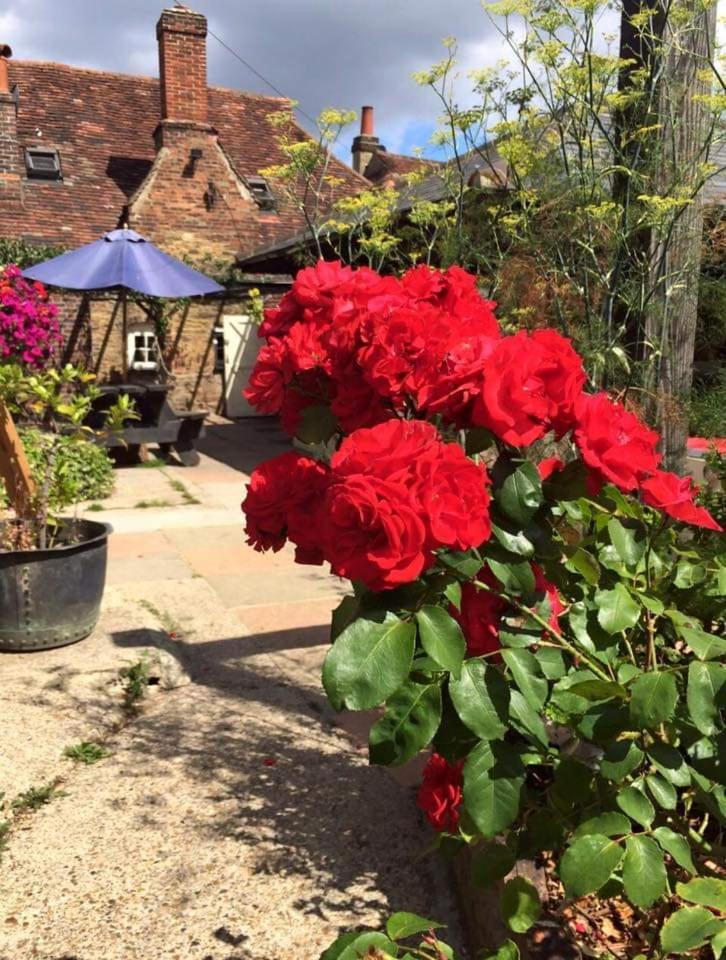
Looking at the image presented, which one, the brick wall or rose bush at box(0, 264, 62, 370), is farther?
the brick wall

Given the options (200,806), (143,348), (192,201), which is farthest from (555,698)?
(192,201)

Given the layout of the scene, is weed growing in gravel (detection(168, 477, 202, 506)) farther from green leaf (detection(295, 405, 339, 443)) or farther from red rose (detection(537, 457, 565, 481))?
red rose (detection(537, 457, 565, 481))

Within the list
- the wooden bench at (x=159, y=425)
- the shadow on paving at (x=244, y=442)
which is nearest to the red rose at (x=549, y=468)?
the shadow on paving at (x=244, y=442)

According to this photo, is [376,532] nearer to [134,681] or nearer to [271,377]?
[271,377]

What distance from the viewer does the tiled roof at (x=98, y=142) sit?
15078 mm

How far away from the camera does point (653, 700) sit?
1089mm

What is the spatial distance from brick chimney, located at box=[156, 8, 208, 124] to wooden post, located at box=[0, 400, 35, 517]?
12837 mm

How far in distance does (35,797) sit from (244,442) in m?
9.83

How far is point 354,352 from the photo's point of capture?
1245mm

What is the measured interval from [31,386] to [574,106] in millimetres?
2734

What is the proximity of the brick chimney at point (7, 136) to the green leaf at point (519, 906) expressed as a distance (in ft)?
52.5

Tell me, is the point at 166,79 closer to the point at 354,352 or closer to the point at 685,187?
the point at 685,187

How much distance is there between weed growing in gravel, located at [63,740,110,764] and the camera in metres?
2.86

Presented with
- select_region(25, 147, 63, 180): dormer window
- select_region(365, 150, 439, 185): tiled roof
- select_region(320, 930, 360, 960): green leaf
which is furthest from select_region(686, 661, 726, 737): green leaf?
select_region(365, 150, 439, 185): tiled roof
